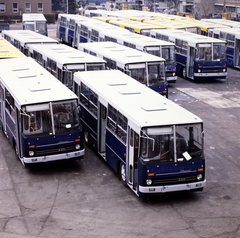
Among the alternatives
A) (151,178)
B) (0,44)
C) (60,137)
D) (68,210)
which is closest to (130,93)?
(60,137)

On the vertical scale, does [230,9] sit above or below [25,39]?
above

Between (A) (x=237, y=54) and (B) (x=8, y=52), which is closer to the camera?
(B) (x=8, y=52)

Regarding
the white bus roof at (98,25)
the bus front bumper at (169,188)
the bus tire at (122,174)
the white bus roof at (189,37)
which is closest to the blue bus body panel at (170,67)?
the white bus roof at (189,37)

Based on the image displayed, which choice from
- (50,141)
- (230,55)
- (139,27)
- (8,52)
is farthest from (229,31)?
(50,141)

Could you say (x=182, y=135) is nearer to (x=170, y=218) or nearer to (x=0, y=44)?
(x=170, y=218)

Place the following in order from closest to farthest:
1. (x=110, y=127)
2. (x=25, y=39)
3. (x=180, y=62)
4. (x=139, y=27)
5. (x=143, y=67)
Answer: (x=110, y=127) → (x=143, y=67) → (x=25, y=39) → (x=180, y=62) → (x=139, y=27)

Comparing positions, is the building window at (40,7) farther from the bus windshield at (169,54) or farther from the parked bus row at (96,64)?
the parked bus row at (96,64)

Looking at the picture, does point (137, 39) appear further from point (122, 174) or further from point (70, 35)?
point (122, 174)

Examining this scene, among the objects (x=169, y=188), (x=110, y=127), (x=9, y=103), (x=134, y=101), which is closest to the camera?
(x=169, y=188)

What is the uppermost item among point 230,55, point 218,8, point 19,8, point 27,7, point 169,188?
point 218,8

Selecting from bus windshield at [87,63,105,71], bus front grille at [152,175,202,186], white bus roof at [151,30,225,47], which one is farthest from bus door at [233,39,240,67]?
bus front grille at [152,175,202,186]

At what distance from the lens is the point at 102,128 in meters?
13.5

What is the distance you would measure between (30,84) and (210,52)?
14037 mm

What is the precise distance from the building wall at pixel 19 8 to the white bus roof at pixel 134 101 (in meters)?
53.3
